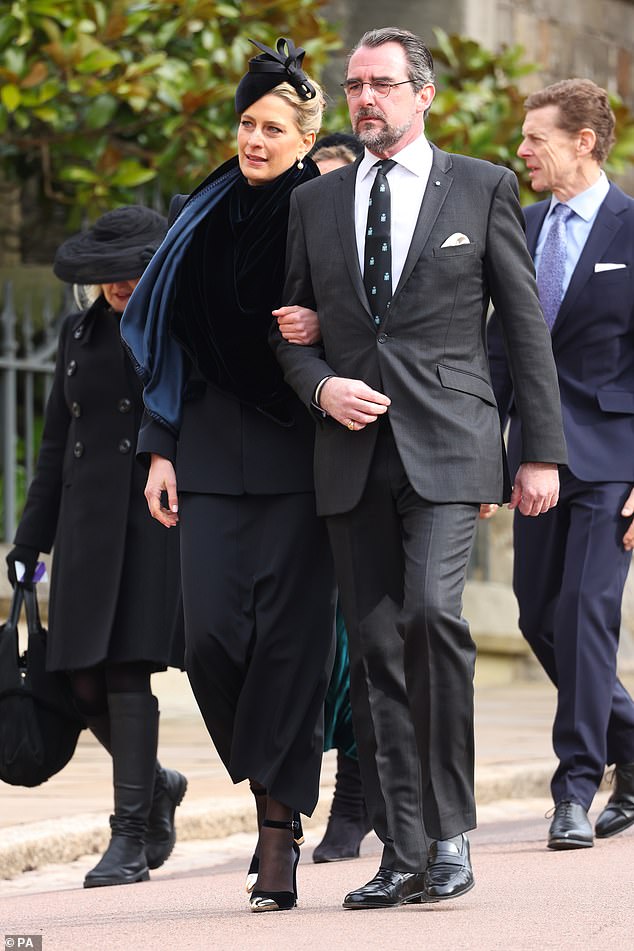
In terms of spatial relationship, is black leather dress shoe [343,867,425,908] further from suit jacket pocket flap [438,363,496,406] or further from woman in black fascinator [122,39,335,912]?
suit jacket pocket flap [438,363,496,406]

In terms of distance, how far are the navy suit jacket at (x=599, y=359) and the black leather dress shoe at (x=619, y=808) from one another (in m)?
0.90

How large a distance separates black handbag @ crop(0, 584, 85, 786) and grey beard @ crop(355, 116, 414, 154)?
6.52 feet

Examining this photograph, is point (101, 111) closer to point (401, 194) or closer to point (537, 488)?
point (401, 194)

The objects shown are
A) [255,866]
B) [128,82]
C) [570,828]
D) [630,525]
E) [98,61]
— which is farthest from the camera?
[128,82]

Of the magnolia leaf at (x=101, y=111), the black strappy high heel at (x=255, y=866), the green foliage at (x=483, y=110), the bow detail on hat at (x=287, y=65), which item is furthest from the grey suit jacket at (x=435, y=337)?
the green foliage at (x=483, y=110)

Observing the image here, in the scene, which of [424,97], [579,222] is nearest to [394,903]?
[424,97]

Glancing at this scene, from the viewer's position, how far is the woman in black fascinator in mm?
4781

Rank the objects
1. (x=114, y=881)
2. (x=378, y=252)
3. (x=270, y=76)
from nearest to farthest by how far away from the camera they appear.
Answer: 1. (x=378, y=252)
2. (x=270, y=76)
3. (x=114, y=881)

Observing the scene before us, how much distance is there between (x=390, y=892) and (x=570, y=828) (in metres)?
1.38

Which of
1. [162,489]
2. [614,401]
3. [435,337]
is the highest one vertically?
[435,337]

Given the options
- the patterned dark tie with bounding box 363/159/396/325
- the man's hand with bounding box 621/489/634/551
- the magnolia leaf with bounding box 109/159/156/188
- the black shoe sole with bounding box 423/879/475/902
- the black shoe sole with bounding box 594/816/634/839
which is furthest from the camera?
the magnolia leaf with bounding box 109/159/156/188

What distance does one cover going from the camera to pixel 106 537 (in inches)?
234

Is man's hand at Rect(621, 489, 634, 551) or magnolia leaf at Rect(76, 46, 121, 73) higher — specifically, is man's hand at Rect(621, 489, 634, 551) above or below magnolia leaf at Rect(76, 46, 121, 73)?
below

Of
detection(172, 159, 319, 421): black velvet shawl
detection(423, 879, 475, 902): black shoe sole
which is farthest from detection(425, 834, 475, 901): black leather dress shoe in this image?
detection(172, 159, 319, 421): black velvet shawl
